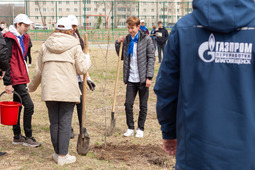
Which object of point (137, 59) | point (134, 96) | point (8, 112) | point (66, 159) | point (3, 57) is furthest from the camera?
point (134, 96)

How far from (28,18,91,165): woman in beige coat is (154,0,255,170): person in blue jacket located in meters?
2.53

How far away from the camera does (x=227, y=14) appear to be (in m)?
1.82

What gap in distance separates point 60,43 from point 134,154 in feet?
5.79

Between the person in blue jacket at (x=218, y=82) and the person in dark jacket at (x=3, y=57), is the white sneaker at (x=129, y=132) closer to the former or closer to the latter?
the person in dark jacket at (x=3, y=57)

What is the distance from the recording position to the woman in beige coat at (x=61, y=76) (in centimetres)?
430

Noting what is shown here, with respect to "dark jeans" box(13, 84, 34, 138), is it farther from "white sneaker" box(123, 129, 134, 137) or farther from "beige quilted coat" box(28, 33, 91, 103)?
"white sneaker" box(123, 129, 134, 137)

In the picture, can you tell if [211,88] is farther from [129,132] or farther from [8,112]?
[129,132]

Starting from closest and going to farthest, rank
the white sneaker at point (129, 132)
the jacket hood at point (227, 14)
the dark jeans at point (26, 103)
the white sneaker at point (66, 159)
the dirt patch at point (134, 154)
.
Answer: the jacket hood at point (227, 14) → the white sneaker at point (66, 159) → the dirt patch at point (134, 154) → the dark jeans at point (26, 103) → the white sneaker at point (129, 132)

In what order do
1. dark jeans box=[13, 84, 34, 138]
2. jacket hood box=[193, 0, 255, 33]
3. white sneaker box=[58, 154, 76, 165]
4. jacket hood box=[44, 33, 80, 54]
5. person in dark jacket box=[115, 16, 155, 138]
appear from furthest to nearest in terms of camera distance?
person in dark jacket box=[115, 16, 155, 138], dark jeans box=[13, 84, 34, 138], white sneaker box=[58, 154, 76, 165], jacket hood box=[44, 33, 80, 54], jacket hood box=[193, 0, 255, 33]

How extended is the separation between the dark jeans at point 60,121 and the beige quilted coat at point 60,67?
0.17 meters

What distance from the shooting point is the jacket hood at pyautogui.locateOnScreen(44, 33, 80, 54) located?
14.1ft

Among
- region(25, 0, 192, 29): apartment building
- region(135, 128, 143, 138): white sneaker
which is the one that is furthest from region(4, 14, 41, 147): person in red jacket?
region(25, 0, 192, 29): apartment building

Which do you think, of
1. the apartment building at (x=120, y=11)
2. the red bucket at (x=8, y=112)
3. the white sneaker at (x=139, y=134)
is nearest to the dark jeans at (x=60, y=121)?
the red bucket at (x=8, y=112)

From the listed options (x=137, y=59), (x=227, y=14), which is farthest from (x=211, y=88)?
(x=137, y=59)
